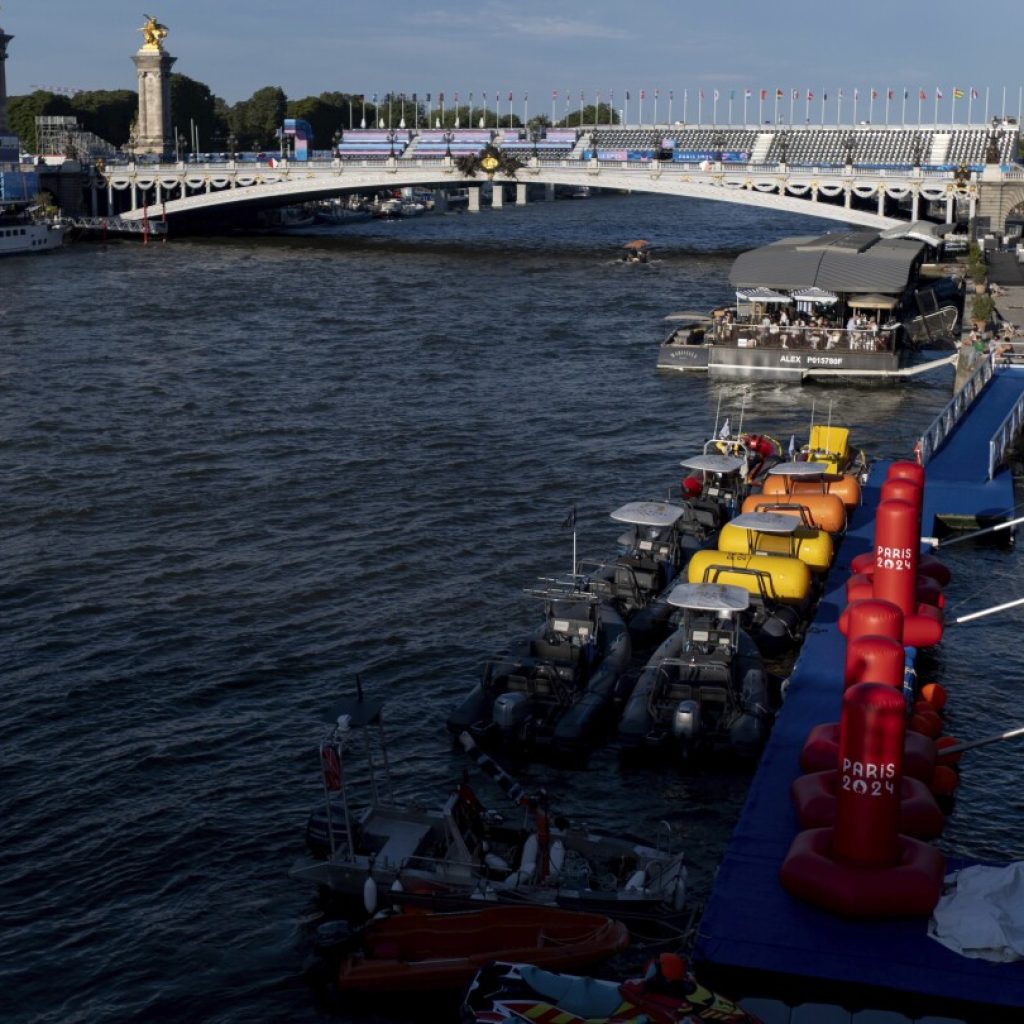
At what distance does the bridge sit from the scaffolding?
8811 mm

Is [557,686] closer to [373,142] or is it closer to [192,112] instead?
[373,142]

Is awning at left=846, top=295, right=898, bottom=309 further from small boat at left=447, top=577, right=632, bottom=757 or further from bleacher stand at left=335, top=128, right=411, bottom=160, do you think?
bleacher stand at left=335, top=128, right=411, bottom=160

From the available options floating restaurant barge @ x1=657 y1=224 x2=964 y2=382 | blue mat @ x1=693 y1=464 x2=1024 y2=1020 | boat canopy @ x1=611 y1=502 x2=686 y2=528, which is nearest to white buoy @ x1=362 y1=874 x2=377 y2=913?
blue mat @ x1=693 y1=464 x2=1024 y2=1020

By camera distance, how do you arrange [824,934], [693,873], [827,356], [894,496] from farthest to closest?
[827,356]
[894,496]
[693,873]
[824,934]

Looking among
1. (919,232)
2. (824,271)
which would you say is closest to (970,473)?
(824,271)

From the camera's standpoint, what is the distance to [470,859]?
20.4 metres

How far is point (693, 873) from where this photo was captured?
22031mm

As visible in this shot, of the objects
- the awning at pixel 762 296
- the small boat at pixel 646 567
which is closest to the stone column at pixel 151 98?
the awning at pixel 762 296

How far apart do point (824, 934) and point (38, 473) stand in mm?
31298

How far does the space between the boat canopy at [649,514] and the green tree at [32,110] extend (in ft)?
504

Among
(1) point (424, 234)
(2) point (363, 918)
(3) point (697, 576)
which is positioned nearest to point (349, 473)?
(3) point (697, 576)

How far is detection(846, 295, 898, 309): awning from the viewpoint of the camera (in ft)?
205

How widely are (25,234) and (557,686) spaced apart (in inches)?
3611

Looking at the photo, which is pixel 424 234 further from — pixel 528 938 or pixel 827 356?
pixel 528 938
